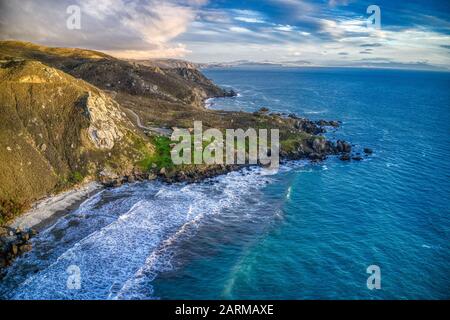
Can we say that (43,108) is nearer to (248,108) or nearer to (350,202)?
(350,202)

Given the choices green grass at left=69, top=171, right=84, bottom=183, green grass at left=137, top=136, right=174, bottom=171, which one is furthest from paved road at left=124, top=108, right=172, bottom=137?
green grass at left=69, top=171, right=84, bottom=183

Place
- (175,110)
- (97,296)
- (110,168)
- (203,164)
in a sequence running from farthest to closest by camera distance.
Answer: (175,110)
(203,164)
(110,168)
(97,296)

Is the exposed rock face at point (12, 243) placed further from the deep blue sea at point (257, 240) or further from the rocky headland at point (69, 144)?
the deep blue sea at point (257, 240)

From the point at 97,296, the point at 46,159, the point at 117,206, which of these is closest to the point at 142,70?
the point at 46,159
